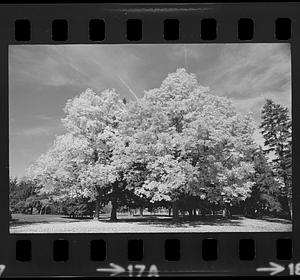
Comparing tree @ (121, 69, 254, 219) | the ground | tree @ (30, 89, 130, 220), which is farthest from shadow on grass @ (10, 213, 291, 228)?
tree @ (30, 89, 130, 220)

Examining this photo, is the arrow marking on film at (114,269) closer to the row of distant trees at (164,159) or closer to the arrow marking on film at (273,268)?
the row of distant trees at (164,159)

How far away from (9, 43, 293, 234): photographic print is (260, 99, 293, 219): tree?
0.02m

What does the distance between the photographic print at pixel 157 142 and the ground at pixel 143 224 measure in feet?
0.06

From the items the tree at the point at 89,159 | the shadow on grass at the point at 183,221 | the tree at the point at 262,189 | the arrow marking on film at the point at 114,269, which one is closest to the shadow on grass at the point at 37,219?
the tree at the point at 89,159

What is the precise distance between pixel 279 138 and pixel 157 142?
6.70 feet

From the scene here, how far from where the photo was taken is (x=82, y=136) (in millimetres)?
7785

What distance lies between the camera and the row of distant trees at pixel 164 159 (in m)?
7.49

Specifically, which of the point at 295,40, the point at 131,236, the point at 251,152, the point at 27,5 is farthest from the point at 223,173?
the point at 27,5

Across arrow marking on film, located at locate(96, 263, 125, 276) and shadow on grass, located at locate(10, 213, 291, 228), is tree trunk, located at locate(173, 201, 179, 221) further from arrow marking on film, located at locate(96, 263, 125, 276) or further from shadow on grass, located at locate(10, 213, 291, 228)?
arrow marking on film, located at locate(96, 263, 125, 276)

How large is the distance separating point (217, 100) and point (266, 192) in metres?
1.77

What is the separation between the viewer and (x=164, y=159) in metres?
7.69

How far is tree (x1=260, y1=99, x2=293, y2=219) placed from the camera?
7.33 m

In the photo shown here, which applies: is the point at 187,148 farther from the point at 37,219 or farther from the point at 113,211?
the point at 37,219

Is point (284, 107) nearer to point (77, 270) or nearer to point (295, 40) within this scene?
point (295, 40)
